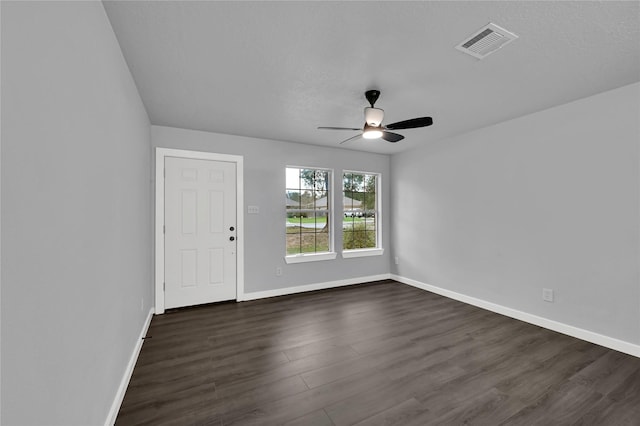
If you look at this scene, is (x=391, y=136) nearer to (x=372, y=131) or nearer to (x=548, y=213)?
(x=372, y=131)

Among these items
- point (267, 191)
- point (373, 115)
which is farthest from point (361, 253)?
point (373, 115)

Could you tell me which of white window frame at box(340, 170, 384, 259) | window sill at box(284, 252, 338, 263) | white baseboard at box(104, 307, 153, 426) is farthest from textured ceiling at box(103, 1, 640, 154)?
white baseboard at box(104, 307, 153, 426)

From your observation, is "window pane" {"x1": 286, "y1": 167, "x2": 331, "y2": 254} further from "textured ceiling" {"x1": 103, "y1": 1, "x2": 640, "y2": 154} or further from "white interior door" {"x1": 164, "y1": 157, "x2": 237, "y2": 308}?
"textured ceiling" {"x1": 103, "y1": 1, "x2": 640, "y2": 154}

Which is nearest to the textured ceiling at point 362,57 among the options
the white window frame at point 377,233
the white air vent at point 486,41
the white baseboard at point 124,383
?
the white air vent at point 486,41

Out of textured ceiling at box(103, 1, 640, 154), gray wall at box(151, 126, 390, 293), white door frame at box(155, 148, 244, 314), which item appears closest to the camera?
textured ceiling at box(103, 1, 640, 154)

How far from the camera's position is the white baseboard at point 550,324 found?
2.70 metres

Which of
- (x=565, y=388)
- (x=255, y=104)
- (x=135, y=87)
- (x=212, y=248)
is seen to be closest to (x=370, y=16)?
(x=255, y=104)

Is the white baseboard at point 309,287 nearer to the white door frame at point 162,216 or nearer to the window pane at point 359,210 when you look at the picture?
the white door frame at point 162,216

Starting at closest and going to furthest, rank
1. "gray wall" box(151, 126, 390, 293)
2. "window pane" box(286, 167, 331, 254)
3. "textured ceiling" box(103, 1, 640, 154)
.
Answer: "textured ceiling" box(103, 1, 640, 154) → "gray wall" box(151, 126, 390, 293) → "window pane" box(286, 167, 331, 254)

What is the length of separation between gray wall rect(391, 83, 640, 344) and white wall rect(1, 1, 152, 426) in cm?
420

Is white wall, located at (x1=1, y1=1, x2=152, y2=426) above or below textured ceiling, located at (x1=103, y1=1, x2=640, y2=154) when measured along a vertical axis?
below

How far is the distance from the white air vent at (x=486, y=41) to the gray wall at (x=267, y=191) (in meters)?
3.01

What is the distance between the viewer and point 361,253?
17.3 ft

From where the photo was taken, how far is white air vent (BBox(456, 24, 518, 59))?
6.17 ft
